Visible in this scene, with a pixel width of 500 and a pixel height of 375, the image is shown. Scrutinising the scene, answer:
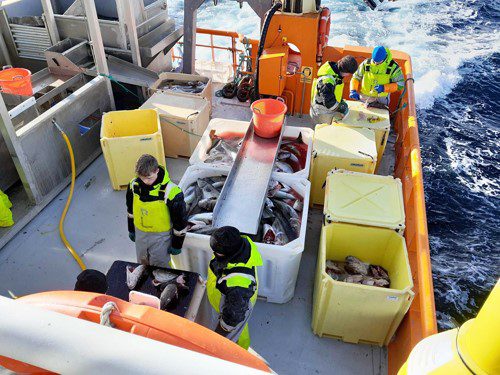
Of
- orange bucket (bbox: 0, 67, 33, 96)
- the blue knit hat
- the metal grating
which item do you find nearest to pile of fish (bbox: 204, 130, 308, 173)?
the blue knit hat

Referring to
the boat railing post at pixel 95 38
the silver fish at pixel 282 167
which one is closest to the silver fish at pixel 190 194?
the silver fish at pixel 282 167

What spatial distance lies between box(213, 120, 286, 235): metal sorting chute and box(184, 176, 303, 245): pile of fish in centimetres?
14

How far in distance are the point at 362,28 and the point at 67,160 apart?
13563 millimetres

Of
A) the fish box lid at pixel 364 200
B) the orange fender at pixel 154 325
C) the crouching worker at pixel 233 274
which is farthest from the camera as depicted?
the fish box lid at pixel 364 200

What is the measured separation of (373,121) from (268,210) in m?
2.42

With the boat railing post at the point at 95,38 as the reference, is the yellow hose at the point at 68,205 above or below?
below

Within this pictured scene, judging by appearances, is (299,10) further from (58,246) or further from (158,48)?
(58,246)

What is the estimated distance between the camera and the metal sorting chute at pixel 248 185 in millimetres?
4477

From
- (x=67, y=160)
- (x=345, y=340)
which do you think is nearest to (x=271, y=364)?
(x=345, y=340)

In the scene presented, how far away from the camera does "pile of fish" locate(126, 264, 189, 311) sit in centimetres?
334

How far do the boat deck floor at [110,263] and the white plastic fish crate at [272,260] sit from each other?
22cm

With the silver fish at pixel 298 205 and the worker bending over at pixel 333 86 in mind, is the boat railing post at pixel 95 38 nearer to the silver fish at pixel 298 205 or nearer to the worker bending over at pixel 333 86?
the worker bending over at pixel 333 86

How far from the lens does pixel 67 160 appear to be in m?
6.17

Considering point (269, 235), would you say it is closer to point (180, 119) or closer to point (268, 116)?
point (268, 116)
